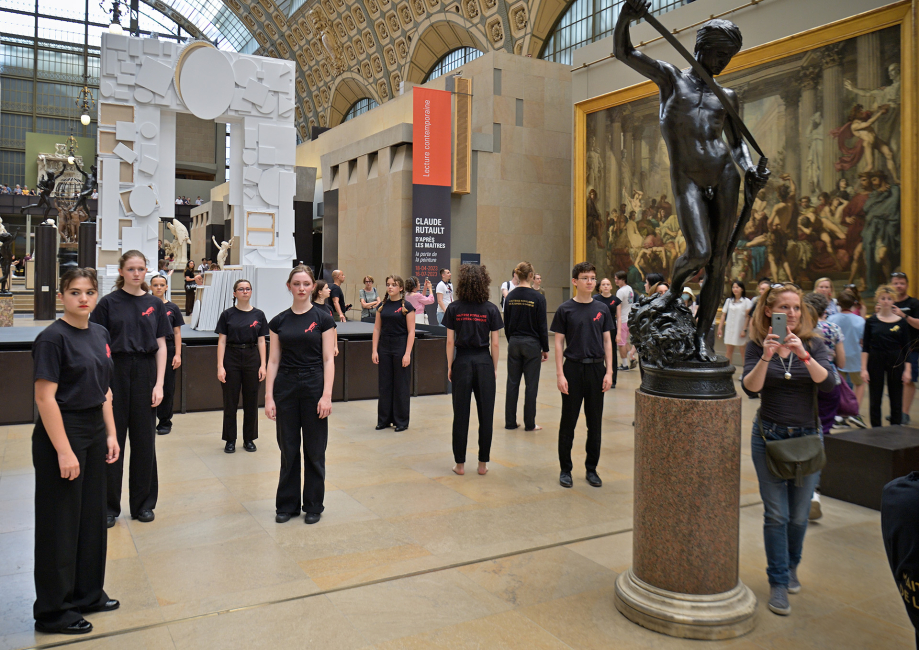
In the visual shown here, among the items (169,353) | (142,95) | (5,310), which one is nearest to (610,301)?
(169,353)

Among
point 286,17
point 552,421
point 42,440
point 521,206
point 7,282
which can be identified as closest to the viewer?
point 42,440

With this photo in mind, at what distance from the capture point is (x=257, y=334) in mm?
6824

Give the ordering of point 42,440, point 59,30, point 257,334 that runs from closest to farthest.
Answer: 1. point 42,440
2. point 257,334
3. point 59,30

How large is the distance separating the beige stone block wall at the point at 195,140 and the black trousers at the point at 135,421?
4661 centimetres

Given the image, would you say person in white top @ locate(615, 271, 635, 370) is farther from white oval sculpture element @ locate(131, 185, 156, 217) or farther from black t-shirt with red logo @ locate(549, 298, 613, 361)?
white oval sculpture element @ locate(131, 185, 156, 217)

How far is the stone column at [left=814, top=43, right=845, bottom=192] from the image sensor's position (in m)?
11.9

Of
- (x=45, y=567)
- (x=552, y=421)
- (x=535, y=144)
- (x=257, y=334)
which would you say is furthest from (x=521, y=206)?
(x=45, y=567)

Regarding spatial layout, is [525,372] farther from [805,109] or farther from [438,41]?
[438,41]

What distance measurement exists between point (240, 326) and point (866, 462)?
5375 millimetres

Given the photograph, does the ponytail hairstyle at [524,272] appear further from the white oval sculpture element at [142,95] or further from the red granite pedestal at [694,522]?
the white oval sculpture element at [142,95]

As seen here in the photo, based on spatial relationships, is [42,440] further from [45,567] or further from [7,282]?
[7,282]

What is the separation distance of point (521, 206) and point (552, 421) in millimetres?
12648

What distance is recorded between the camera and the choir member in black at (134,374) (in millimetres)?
4535

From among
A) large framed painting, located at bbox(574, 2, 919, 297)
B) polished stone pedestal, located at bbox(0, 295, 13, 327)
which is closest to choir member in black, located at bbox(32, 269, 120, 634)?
large framed painting, located at bbox(574, 2, 919, 297)
